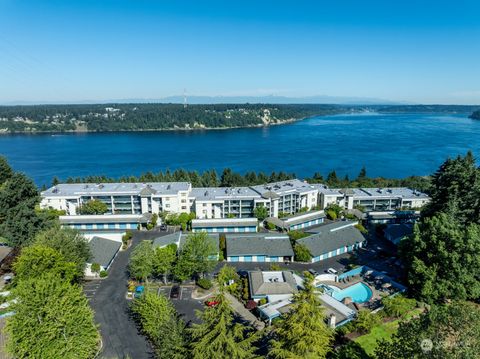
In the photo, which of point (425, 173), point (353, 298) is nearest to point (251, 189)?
point (353, 298)

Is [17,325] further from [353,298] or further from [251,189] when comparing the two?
[251,189]

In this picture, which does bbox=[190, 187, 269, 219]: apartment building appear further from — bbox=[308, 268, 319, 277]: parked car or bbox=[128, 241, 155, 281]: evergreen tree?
bbox=[128, 241, 155, 281]: evergreen tree

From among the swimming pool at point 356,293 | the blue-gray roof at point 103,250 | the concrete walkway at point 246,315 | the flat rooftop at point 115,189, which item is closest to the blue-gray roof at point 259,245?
the swimming pool at point 356,293

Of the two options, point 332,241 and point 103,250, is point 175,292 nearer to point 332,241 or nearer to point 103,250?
point 103,250

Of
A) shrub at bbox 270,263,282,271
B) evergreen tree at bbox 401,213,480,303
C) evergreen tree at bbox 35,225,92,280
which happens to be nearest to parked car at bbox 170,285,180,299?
evergreen tree at bbox 35,225,92,280

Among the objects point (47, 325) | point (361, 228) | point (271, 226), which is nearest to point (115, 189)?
point (271, 226)

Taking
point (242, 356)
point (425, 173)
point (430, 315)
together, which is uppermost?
point (430, 315)

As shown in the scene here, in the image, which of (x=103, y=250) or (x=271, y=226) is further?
(x=271, y=226)
